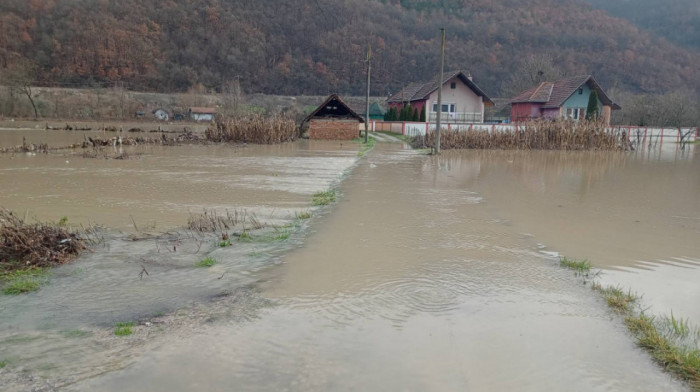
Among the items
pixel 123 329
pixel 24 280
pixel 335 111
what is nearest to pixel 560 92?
pixel 335 111

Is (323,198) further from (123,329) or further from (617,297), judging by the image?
(123,329)

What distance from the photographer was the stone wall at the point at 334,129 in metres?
38.2

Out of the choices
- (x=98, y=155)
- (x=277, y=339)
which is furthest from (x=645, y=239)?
(x=98, y=155)

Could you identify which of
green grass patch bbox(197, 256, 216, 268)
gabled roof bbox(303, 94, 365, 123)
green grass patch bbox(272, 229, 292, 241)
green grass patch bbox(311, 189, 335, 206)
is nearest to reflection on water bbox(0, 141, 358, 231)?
green grass patch bbox(311, 189, 335, 206)

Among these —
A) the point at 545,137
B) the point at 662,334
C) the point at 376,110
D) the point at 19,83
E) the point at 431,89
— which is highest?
the point at 19,83

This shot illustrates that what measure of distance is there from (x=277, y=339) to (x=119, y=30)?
372ft

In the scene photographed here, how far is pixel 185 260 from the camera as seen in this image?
22.1 feet

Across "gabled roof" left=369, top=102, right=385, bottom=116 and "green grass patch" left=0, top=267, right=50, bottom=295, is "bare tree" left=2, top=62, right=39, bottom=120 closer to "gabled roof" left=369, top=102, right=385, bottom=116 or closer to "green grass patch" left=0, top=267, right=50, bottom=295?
"gabled roof" left=369, top=102, right=385, bottom=116

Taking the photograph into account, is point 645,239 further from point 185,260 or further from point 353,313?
point 185,260

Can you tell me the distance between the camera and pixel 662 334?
186 inches

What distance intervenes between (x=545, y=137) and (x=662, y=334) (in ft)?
93.8

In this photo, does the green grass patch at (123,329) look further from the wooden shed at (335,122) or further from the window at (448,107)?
the window at (448,107)

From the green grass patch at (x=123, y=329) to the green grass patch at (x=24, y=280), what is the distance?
1.59 m

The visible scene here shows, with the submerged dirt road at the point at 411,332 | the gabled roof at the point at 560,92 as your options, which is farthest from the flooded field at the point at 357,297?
the gabled roof at the point at 560,92
